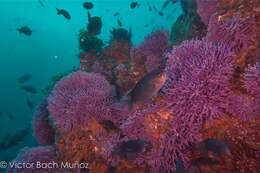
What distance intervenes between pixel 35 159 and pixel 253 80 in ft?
14.5

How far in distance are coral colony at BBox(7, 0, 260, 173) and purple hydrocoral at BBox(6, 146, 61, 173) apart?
0.07 ft

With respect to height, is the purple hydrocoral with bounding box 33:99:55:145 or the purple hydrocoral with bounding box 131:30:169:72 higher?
the purple hydrocoral with bounding box 131:30:169:72

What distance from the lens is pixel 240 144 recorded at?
7.62 ft

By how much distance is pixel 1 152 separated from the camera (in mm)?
19156

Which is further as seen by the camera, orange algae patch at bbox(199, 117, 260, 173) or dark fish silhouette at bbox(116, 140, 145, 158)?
dark fish silhouette at bbox(116, 140, 145, 158)

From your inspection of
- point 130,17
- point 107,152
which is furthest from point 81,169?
point 130,17

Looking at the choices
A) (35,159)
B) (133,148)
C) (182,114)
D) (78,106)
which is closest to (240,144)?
(182,114)

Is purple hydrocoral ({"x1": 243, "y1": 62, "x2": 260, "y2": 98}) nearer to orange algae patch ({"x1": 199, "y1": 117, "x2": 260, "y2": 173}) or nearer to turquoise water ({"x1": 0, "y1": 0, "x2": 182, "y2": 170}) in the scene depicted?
orange algae patch ({"x1": 199, "y1": 117, "x2": 260, "y2": 173})

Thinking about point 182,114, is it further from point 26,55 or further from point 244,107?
point 26,55

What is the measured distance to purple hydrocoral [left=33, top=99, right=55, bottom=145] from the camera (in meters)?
4.41

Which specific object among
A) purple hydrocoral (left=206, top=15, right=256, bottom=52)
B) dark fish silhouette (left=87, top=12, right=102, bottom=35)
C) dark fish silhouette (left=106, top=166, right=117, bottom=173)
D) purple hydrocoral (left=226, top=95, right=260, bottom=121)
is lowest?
dark fish silhouette (left=106, top=166, right=117, bottom=173)

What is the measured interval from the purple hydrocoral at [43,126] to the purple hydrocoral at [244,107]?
442 cm

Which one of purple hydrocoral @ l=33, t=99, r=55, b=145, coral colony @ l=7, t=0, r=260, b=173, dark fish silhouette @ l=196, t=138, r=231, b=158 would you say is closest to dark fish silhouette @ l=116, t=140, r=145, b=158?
coral colony @ l=7, t=0, r=260, b=173

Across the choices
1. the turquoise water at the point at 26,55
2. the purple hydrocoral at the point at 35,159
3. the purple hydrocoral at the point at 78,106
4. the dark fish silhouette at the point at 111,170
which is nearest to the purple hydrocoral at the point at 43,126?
the purple hydrocoral at the point at 35,159
